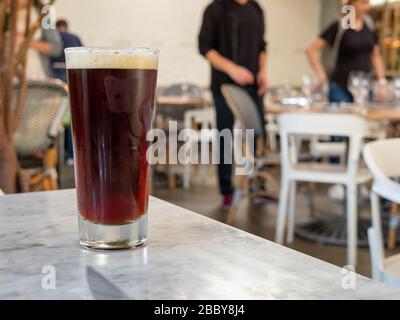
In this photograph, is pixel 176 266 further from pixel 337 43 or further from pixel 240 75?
pixel 337 43

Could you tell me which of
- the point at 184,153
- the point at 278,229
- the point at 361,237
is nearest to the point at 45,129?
the point at 278,229

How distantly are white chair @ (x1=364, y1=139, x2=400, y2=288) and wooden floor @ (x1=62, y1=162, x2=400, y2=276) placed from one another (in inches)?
52.4

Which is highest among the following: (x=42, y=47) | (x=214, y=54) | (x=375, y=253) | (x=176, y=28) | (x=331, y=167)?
(x=176, y=28)

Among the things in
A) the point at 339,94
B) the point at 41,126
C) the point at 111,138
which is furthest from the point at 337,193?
the point at 111,138

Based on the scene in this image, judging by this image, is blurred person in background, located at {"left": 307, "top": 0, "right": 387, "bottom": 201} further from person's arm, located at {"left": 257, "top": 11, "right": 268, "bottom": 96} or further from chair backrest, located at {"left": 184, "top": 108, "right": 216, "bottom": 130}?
chair backrest, located at {"left": 184, "top": 108, "right": 216, "bottom": 130}

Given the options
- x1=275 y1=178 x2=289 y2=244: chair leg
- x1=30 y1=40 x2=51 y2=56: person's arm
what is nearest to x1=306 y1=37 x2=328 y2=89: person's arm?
x1=275 y1=178 x2=289 y2=244: chair leg

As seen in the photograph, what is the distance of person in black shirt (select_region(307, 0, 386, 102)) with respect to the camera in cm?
439

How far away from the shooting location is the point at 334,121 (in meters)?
2.71

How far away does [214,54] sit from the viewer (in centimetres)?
381

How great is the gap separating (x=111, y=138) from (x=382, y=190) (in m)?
0.91

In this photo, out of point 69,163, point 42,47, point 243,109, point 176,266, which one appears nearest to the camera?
point 176,266

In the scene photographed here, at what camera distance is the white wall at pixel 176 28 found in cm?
780

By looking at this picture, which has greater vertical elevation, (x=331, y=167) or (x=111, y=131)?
(x=111, y=131)
